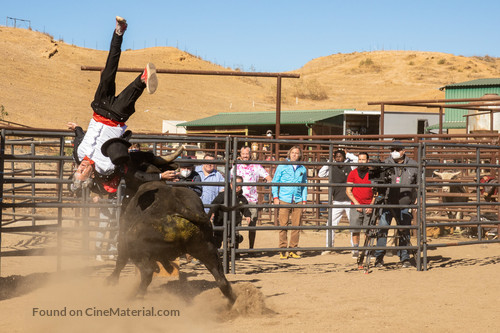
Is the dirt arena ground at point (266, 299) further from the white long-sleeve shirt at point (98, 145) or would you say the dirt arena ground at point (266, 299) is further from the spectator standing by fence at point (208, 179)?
the white long-sleeve shirt at point (98, 145)

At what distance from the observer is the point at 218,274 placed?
5238 mm

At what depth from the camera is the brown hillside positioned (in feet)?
137

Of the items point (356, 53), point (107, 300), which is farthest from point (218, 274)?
point (356, 53)

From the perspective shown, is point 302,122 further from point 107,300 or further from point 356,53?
point 356,53

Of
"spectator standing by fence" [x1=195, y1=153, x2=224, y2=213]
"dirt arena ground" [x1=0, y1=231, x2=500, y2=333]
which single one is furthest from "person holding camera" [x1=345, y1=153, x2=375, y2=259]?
"spectator standing by fence" [x1=195, y1=153, x2=224, y2=213]

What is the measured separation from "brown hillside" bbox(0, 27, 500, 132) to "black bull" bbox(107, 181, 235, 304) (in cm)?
3196

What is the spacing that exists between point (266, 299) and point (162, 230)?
178 centimetres

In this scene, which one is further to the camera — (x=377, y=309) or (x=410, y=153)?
(x=410, y=153)

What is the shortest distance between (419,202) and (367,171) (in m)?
0.83

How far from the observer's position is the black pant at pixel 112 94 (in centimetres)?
496

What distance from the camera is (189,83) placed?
58.4 m

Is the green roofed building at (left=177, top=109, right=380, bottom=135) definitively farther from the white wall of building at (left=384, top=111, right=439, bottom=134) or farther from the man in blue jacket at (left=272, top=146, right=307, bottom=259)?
the man in blue jacket at (left=272, top=146, right=307, bottom=259)

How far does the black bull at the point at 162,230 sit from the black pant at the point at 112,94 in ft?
2.20

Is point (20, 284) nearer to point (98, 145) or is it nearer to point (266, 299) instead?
point (98, 145)
